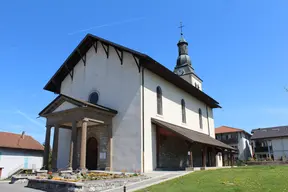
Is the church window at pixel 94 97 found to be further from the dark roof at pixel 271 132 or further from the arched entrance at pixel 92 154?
the dark roof at pixel 271 132

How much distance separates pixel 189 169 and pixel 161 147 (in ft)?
9.11

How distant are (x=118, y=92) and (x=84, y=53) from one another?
19.1 feet

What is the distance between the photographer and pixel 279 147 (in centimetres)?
4900

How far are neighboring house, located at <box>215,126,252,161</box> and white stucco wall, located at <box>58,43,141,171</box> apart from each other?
3644 cm

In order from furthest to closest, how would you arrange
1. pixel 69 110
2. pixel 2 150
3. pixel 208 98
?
pixel 208 98, pixel 2 150, pixel 69 110

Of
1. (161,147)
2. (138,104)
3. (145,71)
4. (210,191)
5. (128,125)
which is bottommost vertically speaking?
(210,191)

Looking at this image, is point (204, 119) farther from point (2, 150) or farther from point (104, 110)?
point (2, 150)

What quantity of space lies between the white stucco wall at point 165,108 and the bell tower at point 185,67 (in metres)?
9.33

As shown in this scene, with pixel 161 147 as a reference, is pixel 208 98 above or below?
above

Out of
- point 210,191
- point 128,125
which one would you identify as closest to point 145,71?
point 128,125

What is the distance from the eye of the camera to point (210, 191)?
914cm

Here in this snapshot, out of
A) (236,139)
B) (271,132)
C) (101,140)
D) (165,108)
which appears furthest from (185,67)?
(271,132)

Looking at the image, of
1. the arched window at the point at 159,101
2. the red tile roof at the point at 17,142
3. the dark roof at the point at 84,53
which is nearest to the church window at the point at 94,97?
the dark roof at the point at 84,53

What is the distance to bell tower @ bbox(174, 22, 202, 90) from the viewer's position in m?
37.1
